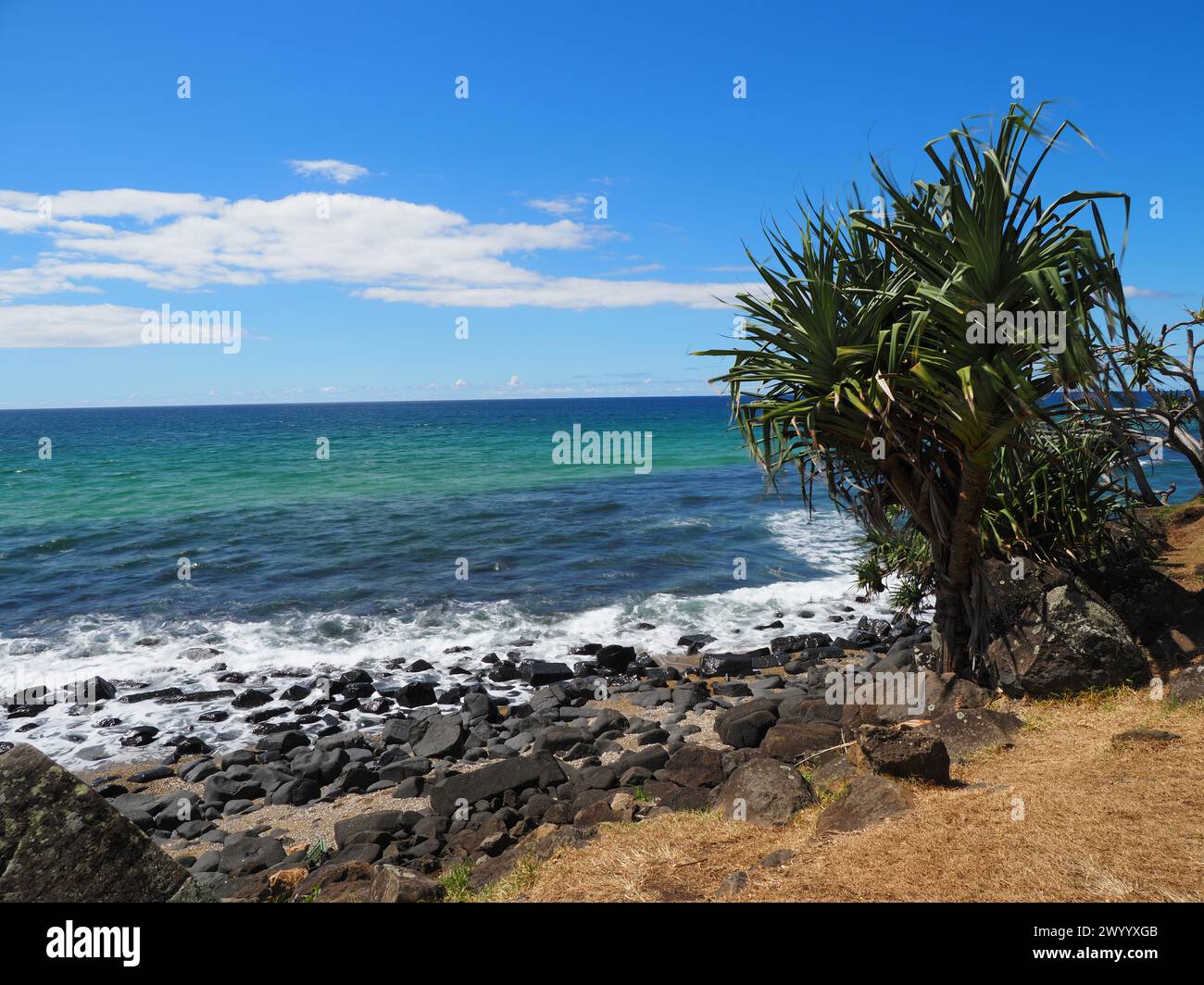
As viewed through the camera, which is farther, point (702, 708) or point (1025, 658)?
point (702, 708)

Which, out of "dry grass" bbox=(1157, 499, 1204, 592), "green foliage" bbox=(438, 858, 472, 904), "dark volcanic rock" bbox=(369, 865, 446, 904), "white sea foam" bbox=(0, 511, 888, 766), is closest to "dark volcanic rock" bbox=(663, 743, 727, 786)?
"green foliage" bbox=(438, 858, 472, 904)

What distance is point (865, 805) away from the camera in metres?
6.70

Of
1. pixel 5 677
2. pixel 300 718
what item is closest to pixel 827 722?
pixel 300 718

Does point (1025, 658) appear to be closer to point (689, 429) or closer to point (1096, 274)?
point (1096, 274)

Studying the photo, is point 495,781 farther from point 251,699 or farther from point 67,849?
point 251,699

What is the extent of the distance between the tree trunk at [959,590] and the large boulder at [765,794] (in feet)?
11.4

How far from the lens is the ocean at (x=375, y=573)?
16750 millimetres

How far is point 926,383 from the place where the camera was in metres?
7.97

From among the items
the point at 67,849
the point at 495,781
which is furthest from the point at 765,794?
the point at 67,849

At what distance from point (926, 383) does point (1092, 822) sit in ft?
13.6

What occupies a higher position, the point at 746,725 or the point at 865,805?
the point at 865,805

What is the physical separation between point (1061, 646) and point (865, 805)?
4320 millimetres

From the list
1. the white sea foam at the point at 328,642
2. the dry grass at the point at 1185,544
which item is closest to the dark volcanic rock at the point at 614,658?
the white sea foam at the point at 328,642

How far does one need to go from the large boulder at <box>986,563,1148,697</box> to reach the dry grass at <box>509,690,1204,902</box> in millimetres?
1159
